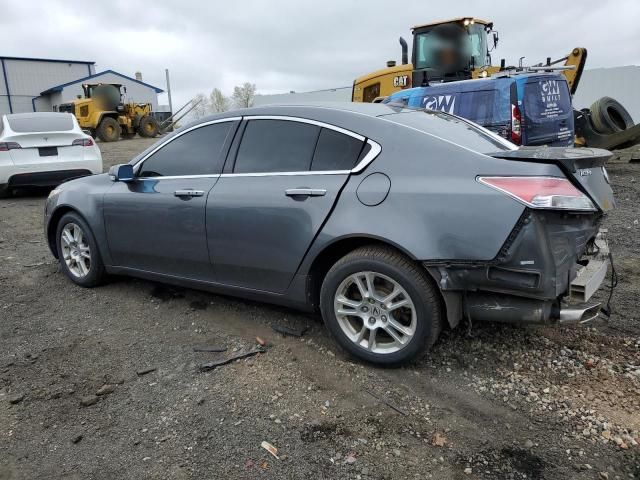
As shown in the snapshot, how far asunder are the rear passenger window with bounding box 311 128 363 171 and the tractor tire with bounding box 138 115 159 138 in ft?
86.2

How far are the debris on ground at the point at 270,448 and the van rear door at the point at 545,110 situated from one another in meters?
6.70

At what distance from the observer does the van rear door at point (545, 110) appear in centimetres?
784

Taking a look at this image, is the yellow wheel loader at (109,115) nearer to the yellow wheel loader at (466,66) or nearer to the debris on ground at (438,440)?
the yellow wheel loader at (466,66)

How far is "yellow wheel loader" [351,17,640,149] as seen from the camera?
10.8m

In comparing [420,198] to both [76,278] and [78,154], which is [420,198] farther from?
[78,154]

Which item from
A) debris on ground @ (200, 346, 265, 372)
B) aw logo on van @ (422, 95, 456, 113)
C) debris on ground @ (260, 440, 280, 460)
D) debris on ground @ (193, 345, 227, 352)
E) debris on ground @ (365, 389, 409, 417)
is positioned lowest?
debris on ground @ (260, 440, 280, 460)

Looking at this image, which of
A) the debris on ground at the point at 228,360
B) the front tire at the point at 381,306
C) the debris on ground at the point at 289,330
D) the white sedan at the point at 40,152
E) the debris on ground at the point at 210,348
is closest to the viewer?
the front tire at the point at 381,306

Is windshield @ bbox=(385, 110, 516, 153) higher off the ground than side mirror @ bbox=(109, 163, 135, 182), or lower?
higher

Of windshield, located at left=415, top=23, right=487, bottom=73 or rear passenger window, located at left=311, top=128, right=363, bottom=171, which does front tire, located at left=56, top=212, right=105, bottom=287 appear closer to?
rear passenger window, located at left=311, top=128, right=363, bottom=171

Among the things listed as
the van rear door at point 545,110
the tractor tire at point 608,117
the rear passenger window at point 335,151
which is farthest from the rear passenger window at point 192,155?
the tractor tire at point 608,117

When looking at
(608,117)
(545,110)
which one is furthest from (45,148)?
(608,117)

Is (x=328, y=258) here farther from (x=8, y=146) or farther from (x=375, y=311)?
(x=8, y=146)

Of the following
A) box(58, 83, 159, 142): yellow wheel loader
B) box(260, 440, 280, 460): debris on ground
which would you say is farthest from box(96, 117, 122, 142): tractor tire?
box(260, 440, 280, 460): debris on ground

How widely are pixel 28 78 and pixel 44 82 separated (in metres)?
1.33
